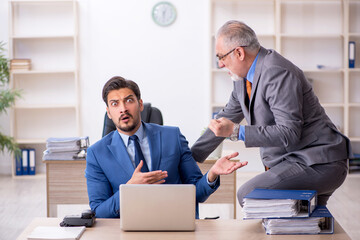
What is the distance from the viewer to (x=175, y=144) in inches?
98.9

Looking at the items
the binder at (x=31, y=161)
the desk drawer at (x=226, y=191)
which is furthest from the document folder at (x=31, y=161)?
the desk drawer at (x=226, y=191)

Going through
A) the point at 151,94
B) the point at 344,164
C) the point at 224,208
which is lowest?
the point at 224,208

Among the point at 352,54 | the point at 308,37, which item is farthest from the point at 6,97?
the point at 352,54

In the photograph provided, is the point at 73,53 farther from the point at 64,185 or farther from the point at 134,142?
the point at 134,142

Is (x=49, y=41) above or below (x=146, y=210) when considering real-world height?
above

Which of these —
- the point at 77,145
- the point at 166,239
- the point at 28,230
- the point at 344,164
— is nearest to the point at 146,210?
the point at 166,239

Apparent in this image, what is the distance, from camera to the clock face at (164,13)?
20.8 ft

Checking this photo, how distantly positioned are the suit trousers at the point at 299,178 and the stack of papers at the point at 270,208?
0.33 m

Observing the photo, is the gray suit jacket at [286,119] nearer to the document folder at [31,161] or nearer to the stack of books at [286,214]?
the stack of books at [286,214]

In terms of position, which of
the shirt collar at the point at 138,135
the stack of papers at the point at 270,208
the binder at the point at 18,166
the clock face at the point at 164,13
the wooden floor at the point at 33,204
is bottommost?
the wooden floor at the point at 33,204

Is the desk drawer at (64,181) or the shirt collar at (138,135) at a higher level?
the shirt collar at (138,135)

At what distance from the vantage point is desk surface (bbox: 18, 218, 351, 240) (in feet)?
6.10

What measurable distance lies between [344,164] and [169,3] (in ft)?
14.2

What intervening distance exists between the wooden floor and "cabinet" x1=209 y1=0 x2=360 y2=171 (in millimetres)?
1058
